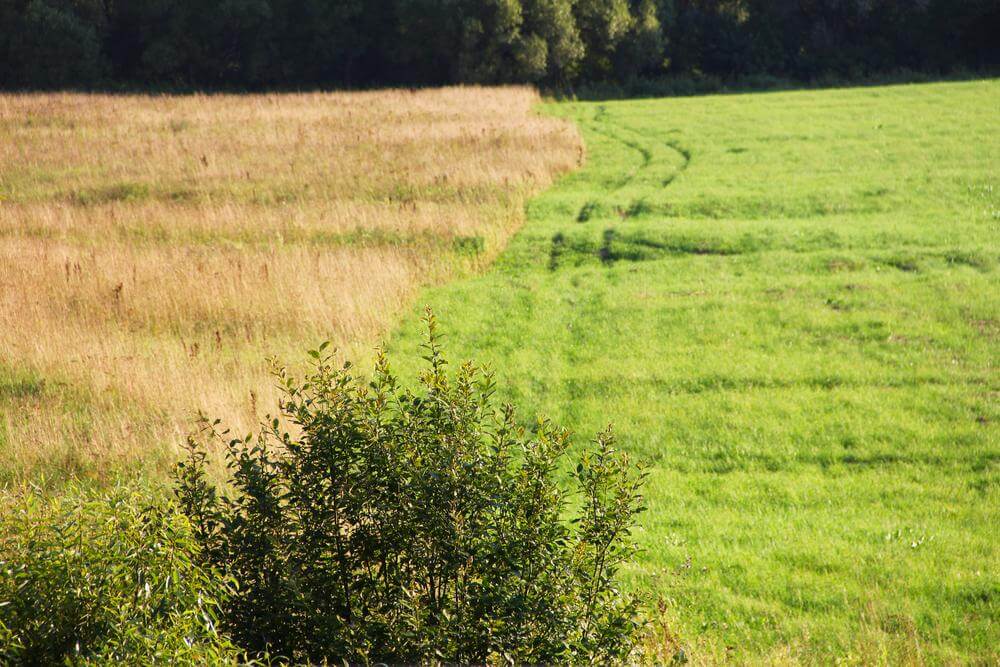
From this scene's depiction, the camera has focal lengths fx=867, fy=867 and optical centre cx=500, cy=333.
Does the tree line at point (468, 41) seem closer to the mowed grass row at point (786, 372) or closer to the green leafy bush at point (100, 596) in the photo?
the mowed grass row at point (786, 372)

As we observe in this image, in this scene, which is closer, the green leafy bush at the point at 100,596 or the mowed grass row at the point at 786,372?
the green leafy bush at the point at 100,596

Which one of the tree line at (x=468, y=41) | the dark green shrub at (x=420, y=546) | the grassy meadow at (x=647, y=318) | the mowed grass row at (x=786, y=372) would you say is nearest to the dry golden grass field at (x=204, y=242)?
the grassy meadow at (x=647, y=318)

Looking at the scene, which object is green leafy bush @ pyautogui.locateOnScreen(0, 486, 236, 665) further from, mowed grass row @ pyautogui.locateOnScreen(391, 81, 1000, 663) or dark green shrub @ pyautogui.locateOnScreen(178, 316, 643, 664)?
mowed grass row @ pyautogui.locateOnScreen(391, 81, 1000, 663)

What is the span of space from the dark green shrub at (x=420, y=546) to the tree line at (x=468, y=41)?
5048cm

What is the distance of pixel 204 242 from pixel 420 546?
15.4 meters

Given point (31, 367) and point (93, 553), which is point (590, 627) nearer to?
point (93, 553)

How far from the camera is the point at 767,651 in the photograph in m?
7.09

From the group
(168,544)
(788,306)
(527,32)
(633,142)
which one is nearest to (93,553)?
(168,544)

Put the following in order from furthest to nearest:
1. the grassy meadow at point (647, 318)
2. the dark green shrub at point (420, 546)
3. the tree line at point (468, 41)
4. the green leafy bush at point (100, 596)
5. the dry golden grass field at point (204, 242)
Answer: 1. the tree line at point (468, 41)
2. the dry golden grass field at point (204, 242)
3. the grassy meadow at point (647, 318)
4. the dark green shrub at point (420, 546)
5. the green leafy bush at point (100, 596)

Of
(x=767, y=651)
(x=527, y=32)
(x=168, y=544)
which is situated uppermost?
(x=527, y=32)

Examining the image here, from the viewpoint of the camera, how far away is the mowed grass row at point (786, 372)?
7.80 m

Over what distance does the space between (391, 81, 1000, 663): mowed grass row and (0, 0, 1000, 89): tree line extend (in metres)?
31.2

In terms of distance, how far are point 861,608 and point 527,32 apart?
5288 cm

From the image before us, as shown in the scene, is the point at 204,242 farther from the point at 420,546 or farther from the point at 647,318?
the point at 420,546
